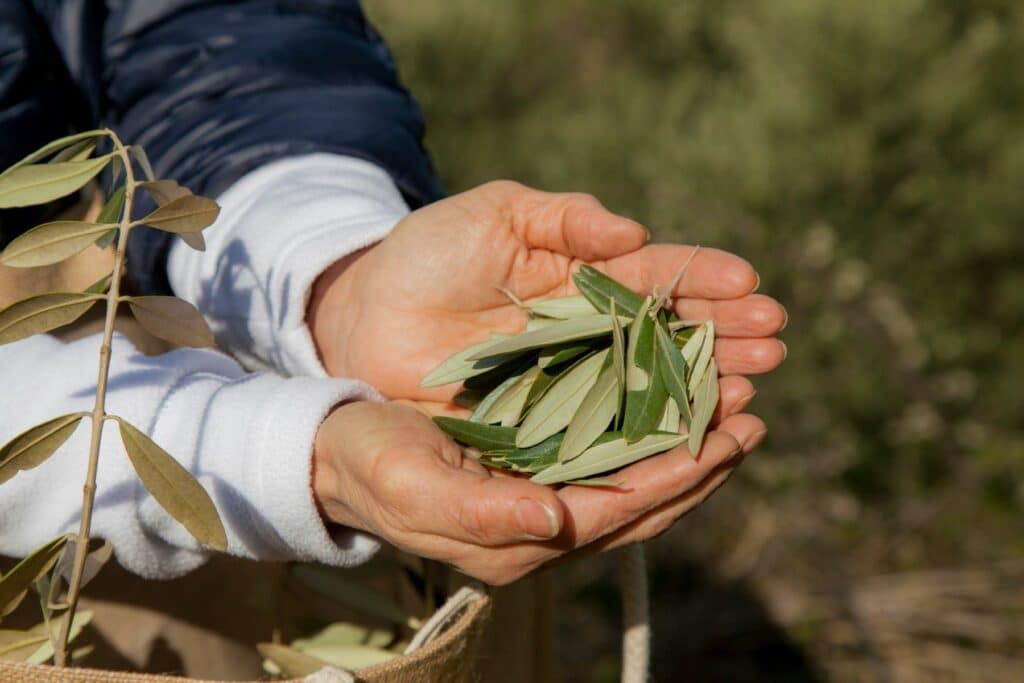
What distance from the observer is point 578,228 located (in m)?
1.03

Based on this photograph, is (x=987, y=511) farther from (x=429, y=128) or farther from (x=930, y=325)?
(x=429, y=128)

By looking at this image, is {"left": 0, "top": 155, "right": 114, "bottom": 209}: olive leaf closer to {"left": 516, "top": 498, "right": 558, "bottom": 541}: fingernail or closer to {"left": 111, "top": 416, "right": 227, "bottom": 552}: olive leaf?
{"left": 111, "top": 416, "right": 227, "bottom": 552}: olive leaf

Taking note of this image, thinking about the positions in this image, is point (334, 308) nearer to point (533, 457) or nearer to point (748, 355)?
point (533, 457)

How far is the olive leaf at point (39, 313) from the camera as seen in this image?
27.5 inches

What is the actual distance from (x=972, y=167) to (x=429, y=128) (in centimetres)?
150

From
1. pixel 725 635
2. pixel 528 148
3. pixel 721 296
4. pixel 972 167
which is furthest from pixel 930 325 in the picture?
pixel 721 296

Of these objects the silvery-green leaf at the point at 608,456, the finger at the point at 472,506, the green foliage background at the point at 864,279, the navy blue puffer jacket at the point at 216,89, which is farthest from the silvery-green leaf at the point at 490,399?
the green foliage background at the point at 864,279

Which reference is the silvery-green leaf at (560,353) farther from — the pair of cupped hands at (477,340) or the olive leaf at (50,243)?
the olive leaf at (50,243)

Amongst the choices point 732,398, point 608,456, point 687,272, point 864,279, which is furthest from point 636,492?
point 864,279

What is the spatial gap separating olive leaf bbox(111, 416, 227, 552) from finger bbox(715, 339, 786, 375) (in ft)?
1.73

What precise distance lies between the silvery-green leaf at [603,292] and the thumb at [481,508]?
0.30m

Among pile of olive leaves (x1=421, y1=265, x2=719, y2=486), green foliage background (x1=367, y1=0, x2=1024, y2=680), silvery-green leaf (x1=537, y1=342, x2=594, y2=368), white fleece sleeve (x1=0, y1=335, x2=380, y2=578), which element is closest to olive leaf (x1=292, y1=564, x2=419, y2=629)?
white fleece sleeve (x1=0, y1=335, x2=380, y2=578)

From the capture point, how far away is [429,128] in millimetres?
3016

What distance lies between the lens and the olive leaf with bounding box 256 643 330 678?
85cm
